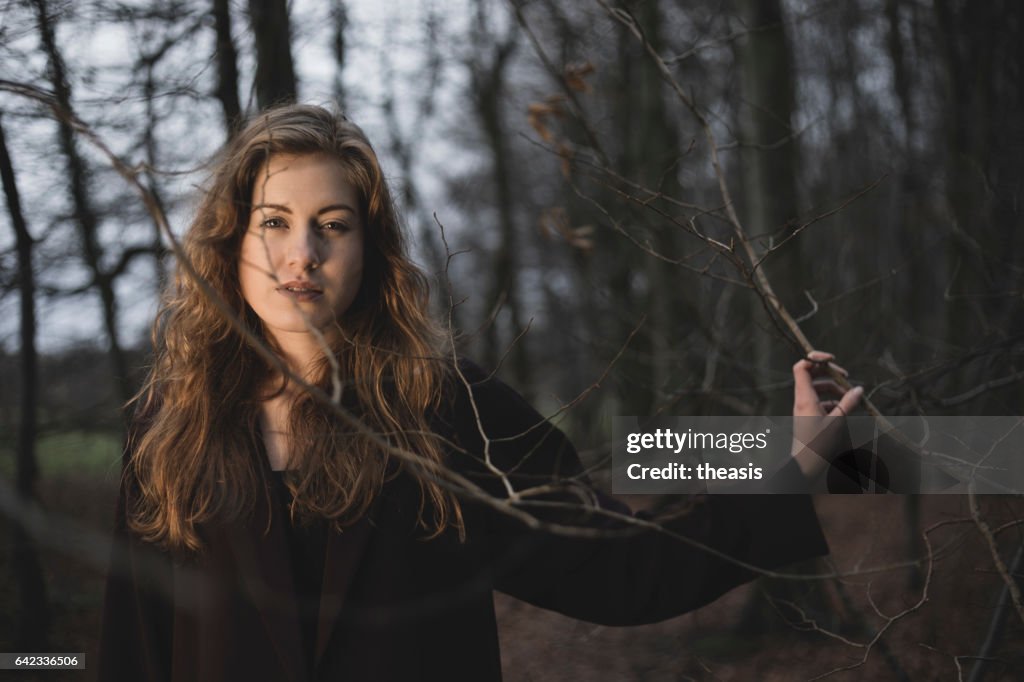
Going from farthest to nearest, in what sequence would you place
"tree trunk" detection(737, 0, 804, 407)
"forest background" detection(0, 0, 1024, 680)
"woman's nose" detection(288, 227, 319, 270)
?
"tree trunk" detection(737, 0, 804, 407)
"forest background" detection(0, 0, 1024, 680)
"woman's nose" detection(288, 227, 319, 270)

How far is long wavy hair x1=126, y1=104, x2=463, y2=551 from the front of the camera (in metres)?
1.98

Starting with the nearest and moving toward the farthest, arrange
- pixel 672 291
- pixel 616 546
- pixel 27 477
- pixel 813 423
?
pixel 813 423 → pixel 616 546 → pixel 27 477 → pixel 672 291

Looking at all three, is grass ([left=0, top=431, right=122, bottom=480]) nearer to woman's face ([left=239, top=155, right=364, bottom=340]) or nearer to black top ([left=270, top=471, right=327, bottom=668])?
black top ([left=270, top=471, right=327, bottom=668])

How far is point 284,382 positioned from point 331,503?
1.19 ft

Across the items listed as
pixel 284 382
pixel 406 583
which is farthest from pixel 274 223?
pixel 406 583

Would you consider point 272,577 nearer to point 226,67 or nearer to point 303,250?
point 303,250

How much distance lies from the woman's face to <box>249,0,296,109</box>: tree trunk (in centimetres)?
169

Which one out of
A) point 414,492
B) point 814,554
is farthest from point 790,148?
point 414,492

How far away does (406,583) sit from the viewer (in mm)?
2000

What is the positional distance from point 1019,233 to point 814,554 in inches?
92.7

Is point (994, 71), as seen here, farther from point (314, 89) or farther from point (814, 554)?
point (314, 89)

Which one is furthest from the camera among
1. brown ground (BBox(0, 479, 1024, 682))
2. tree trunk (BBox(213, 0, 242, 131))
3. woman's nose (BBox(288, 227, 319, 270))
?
tree trunk (BBox(213, 0, 242, 131))

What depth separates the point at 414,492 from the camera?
207 centimetres

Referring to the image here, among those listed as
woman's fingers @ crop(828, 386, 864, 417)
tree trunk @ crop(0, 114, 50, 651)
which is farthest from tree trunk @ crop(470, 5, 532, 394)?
woman's fingers @ crop(828, 386, 864, 417)
